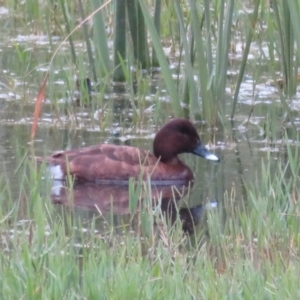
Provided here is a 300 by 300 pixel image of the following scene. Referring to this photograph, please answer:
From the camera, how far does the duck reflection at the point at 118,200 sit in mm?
5164

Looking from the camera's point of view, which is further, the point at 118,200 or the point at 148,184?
the point at 118,200

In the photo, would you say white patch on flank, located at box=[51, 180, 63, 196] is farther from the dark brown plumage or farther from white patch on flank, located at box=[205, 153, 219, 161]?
white patch on flank, located at box=[205, 153, 219, 161]

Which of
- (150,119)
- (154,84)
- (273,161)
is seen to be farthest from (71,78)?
(273,161)

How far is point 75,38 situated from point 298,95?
2623 mm

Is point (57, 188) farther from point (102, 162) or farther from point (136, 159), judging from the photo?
point (136, 159)

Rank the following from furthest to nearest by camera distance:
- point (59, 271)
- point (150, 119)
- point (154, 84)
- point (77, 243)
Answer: point (154, 84) < point (150, 119) < point (77, 243) < point (59, 271)

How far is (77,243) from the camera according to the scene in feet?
14.7

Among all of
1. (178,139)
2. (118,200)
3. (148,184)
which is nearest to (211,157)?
(178,139)

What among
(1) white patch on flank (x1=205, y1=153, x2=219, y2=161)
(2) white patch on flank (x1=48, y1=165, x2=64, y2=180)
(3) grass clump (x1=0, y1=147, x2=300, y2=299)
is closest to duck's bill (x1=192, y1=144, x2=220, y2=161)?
(1) white patch on flank (x1=205, y1=153, x2=219, y2=161)

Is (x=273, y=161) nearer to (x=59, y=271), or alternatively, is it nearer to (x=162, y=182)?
(x=162, y=182)

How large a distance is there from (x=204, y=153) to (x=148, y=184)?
6.08ft

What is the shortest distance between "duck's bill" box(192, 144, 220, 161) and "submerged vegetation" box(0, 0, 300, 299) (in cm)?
21

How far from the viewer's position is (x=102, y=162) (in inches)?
241

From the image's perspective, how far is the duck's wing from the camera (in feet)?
19.9
